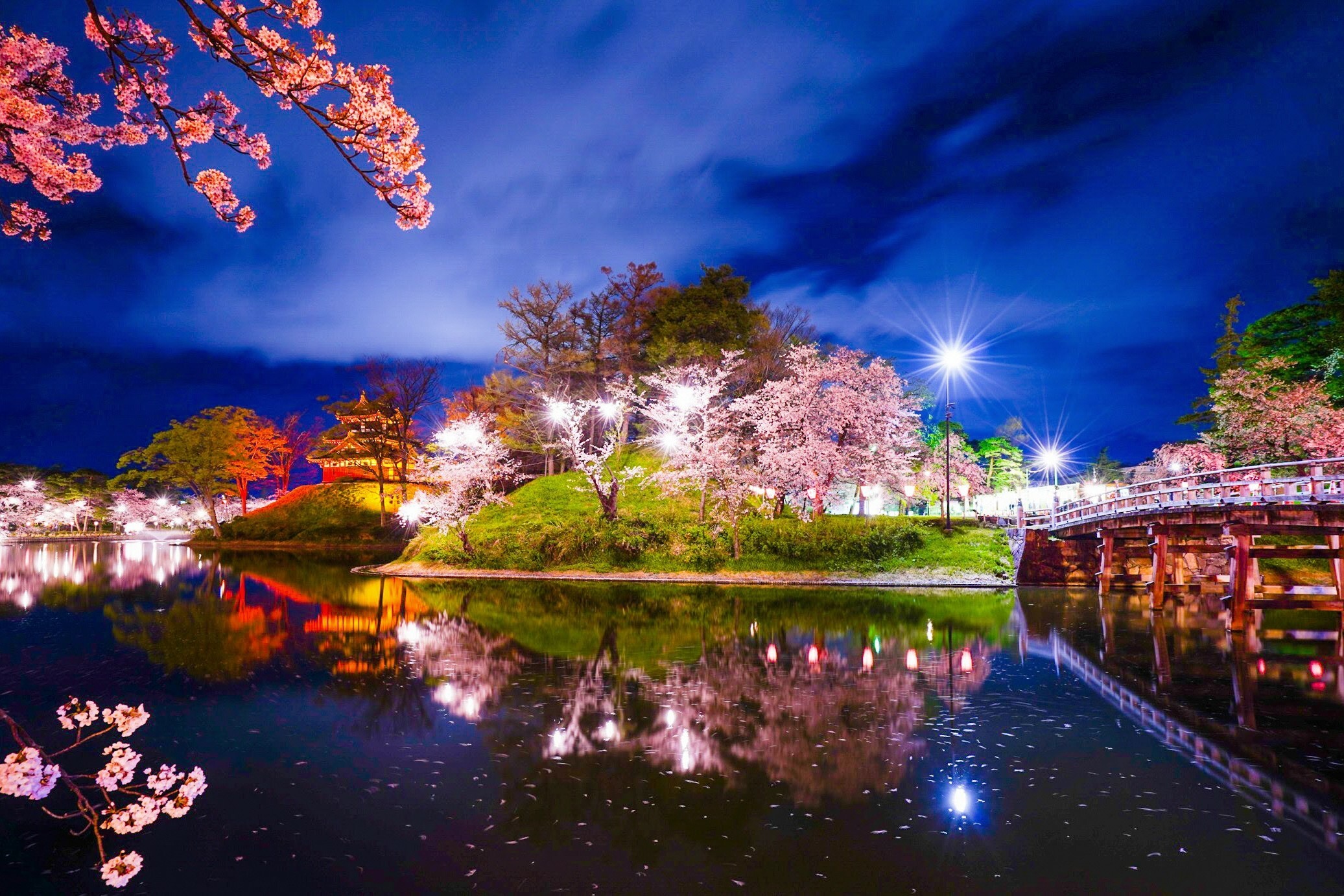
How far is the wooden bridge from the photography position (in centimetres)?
2119

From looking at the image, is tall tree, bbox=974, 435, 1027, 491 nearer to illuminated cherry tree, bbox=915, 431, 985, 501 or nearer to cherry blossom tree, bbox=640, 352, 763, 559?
illuminated cherry tree, bbox=915, 431, 985, 501

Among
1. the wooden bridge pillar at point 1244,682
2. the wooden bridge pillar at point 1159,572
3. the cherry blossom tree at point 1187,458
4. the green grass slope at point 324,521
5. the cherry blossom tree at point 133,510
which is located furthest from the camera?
the cherry blossom tree at point 133,510

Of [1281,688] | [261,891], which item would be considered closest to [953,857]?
[261,891]

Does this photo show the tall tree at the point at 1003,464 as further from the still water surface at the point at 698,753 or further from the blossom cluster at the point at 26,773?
the blossom cluster at the point at 26,773

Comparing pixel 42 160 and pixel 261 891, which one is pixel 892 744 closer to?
pixel 261 891

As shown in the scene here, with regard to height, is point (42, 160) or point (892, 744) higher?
point (42, 160)

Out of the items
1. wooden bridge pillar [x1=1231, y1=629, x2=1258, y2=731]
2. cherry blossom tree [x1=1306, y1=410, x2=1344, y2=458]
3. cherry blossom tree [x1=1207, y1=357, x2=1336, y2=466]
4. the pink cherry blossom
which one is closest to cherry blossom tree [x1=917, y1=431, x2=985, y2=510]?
cherry blossom tree [x1=1207, y1=357, x2=1336, y2=466]

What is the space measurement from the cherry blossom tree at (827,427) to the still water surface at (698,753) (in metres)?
16.9

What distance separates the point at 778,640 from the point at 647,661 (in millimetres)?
4469

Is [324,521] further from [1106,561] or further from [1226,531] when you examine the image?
[1226,531]

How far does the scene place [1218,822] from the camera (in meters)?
7.67

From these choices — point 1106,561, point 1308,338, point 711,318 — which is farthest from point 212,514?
point 1308,338

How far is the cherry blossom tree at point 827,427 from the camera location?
37.6 metres

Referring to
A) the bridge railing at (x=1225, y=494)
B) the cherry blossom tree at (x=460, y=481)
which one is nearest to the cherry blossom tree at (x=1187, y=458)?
the bridge railing at (x=1225, y=494)
